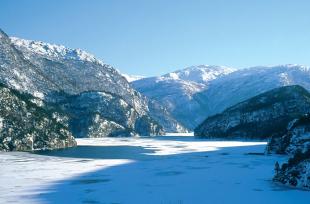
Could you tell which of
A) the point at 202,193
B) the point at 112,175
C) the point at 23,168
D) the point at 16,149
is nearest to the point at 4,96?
the point at 16,149

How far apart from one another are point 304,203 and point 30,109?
472ft

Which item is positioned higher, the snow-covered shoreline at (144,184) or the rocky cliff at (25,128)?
the rocky cliff at (25,128)

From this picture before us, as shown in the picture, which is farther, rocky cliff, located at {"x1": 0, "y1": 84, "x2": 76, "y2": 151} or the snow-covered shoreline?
rocky cliff, located at {"x1": 0, "y1": 84, "x2": 76, "y2": 151}

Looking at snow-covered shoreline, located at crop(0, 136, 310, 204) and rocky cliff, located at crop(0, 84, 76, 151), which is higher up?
rocky cliff, located at crop(0, 84, 76, 151)

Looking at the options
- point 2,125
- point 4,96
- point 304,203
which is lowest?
point 304,203

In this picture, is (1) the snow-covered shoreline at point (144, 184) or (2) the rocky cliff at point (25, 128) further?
(2) the rocky cliff at point (25, 128)

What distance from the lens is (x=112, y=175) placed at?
256 feet

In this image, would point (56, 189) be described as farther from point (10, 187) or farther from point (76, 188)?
point (10, 187)

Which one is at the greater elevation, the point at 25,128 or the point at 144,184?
the point at 25,128

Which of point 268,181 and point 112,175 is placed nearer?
point 268,181

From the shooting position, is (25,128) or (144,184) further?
(25,128)

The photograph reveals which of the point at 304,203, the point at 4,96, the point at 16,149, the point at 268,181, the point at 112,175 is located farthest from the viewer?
the point at 4,96

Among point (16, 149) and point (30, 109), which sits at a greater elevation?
point (30, 109)

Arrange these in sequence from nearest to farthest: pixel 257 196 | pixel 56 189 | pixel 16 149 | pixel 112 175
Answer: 1. pixel 257 196
2. pixel 56 189
3. pixel 112 175
4. pixel 16 149
